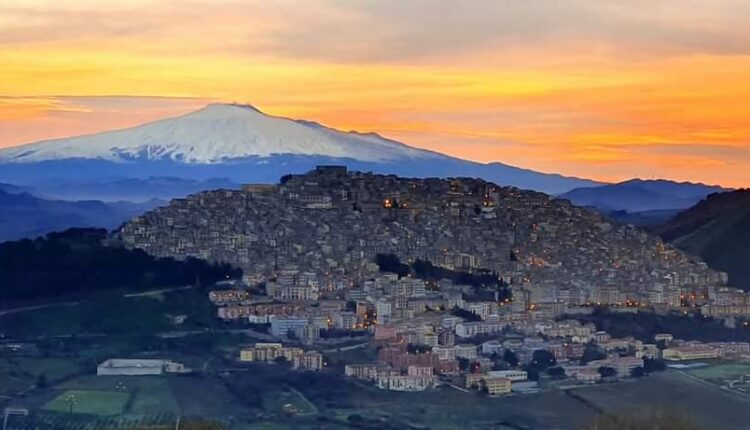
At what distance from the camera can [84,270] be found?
84.4 feet

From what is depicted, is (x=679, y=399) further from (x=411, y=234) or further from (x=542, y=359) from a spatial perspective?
(x=411, y=234)

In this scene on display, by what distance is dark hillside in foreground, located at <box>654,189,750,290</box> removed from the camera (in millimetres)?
28828

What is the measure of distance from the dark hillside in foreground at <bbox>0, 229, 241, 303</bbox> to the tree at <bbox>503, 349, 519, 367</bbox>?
614 centimetres

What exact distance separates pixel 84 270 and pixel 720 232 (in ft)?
41.5

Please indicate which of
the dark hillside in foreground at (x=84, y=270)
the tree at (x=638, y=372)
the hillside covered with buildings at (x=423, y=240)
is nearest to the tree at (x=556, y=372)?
the tree at (x=638, y=372)

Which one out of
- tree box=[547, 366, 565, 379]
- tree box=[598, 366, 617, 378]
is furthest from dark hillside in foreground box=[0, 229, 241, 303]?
tree box=[598, 366, 617, 378]

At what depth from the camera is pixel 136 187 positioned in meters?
48.8

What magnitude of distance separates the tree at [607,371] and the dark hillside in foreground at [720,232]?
7.70 metres

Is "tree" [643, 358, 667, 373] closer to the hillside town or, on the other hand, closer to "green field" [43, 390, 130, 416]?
the hillside town

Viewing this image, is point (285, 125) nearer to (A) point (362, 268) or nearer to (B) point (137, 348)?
(A) point (362, 268)

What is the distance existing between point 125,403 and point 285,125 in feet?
112

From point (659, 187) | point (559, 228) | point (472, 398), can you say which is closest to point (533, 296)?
point (559, 228)

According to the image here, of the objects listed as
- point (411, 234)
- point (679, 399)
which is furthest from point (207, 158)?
point (679, 399)

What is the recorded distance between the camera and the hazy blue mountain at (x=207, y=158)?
47312 millimetres
